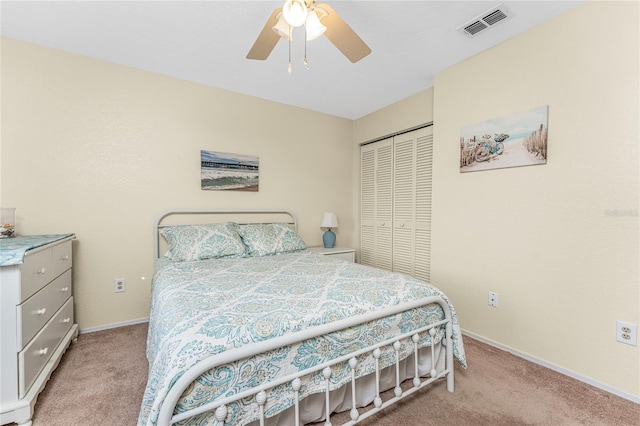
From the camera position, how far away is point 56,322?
187 centimetres

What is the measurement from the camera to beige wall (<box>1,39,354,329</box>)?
220 centimetres

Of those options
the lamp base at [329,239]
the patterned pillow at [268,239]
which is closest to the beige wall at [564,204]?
the lamp base at [329,239]

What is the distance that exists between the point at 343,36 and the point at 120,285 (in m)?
2.75

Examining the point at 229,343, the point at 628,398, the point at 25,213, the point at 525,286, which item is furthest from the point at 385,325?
the point at 25,213

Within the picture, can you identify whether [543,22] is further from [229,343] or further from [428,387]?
[229,343]

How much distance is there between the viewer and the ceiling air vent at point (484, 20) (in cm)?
183

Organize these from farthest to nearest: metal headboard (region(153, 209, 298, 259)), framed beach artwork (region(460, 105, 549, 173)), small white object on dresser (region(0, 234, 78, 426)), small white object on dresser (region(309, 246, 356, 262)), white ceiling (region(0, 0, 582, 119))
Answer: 1. small white object on dresser (region(309, 246, 356, 262))
2. metal headboard (region(153, 209, 298, 259))
3. framed beach artwork (region(460, 105, 549, 173))
4. white ceiling (region(0, 0, 582, 119))
5. small white object on dresser (region(0, 234, 78, 426))

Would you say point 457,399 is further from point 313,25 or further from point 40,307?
point 40,307

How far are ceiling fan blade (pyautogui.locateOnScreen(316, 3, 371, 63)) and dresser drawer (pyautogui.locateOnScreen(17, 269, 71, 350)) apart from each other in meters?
2.17

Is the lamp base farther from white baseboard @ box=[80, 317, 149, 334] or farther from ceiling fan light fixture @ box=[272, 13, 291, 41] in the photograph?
ceiling fan light fixture @ box=[272, 13, 291, 41]

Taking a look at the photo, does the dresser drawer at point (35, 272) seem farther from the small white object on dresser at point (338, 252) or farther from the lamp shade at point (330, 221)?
the lamp shade at point (330, 221)

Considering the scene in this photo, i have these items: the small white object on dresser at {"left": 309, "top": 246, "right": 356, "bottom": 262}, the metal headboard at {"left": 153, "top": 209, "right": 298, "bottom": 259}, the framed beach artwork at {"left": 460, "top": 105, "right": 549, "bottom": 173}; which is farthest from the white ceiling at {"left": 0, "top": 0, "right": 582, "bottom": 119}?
the small white object on dresser at {"left": 309, "top": 246, "right": 356, "bottom": 262}

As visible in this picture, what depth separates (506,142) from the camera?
2.15 m

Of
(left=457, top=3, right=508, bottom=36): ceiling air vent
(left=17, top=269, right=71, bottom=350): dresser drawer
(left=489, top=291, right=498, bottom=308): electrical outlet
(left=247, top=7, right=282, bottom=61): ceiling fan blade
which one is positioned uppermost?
(left=457, top=3, right=508, bottom=36): ceiling air vent
